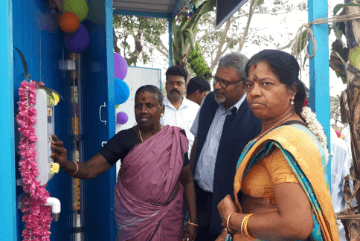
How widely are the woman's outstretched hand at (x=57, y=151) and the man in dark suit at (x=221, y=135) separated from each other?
3.18 ft

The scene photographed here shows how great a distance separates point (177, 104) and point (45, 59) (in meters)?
2.00

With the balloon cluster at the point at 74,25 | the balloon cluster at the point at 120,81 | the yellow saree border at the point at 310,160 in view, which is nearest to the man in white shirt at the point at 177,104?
the balloon cluster at the point at 120,81

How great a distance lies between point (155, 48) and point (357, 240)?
1368 centimetres

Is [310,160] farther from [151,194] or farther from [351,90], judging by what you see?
[151,194]

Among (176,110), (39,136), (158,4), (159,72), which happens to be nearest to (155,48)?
(159,72)

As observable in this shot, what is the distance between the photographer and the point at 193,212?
8.85 ft

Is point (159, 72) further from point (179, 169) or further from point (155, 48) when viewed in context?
point (155, 48)

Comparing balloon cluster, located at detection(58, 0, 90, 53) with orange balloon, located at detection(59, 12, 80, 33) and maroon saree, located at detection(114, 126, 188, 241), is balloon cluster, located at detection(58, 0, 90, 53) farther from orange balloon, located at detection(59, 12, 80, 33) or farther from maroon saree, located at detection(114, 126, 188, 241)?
maroon saree, located at detection(114, 126, 188, 241)

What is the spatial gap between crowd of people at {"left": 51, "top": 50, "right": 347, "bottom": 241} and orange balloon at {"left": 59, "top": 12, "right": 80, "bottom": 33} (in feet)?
3.70

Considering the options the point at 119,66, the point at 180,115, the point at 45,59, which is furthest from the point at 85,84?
the point at 180,115

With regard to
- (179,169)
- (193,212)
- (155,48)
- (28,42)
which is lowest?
(193,212)

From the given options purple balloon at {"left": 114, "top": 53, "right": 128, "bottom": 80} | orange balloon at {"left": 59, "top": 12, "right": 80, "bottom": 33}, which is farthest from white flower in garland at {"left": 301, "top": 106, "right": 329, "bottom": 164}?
purple balloon at {"left": 114, "top": 53, "right": 128, "bottom": 80}

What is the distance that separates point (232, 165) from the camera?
7.70ft

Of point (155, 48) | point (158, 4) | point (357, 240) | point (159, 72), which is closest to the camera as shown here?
point (357, 240)
